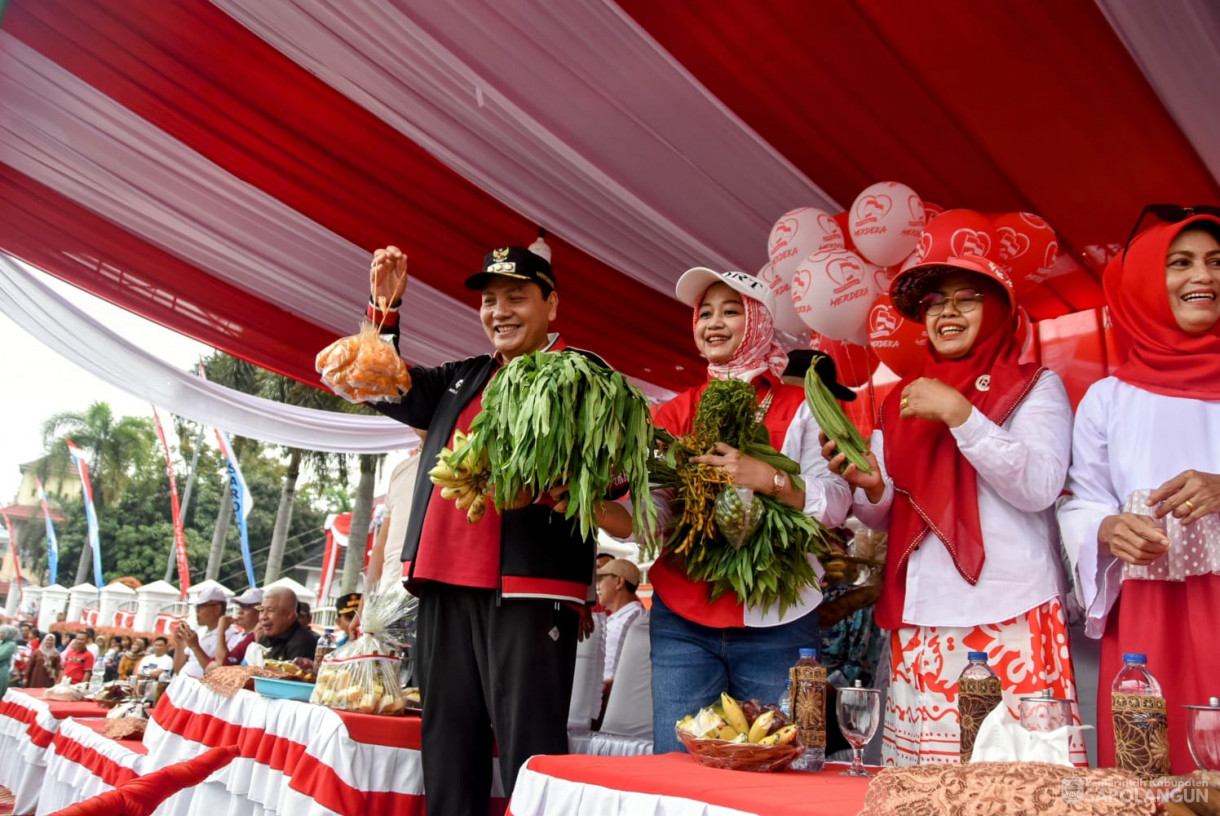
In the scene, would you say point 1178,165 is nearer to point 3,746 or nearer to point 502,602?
point 502,602

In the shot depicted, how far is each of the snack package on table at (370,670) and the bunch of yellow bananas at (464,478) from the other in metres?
1.22

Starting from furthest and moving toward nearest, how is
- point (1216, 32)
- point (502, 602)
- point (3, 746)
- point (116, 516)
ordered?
point (116, 516) < point (3, 746) < point (1216, 32) < point (502, 602)

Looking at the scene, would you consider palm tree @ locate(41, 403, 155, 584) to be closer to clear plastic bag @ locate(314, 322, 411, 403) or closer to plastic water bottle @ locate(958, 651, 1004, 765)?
clear plastic bag @ locate(314, 322, 411, 403)

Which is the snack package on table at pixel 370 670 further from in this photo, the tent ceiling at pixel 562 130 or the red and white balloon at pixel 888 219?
the red and white balloon at pixel 888 219

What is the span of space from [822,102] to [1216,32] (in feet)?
4.11

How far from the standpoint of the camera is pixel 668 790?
1.33 meters

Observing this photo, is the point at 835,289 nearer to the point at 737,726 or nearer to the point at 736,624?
the point at 736,624

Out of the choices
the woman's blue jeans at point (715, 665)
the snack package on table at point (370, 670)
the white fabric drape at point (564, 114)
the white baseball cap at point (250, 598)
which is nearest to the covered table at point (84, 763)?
the snack package on table at point (370, 670)

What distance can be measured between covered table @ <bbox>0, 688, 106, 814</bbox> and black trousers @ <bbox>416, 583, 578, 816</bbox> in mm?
3925

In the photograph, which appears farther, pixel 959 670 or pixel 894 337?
pixel 894 337

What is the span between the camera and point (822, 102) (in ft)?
11.3

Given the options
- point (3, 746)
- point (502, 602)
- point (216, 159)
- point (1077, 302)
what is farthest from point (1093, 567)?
point (3, 746)

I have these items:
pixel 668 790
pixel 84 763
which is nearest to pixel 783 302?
pixel 668 790

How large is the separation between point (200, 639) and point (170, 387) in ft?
6.30
